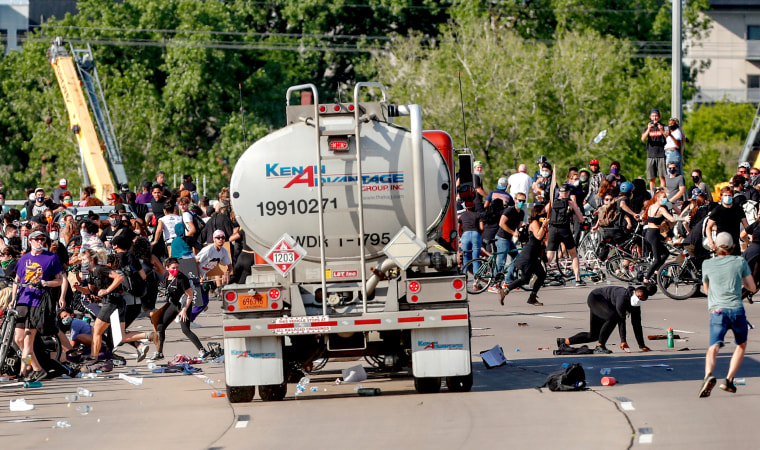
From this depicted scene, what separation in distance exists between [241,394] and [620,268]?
13785 millimetres

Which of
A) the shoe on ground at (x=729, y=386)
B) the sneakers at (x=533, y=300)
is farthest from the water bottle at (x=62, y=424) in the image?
the sneakers at (x=533, y=300)

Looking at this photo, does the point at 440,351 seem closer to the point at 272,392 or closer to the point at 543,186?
the point at 272,392

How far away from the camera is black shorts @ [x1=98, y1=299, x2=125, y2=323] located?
17859 millimetres

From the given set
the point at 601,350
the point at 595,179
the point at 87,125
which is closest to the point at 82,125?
the point at 87,125

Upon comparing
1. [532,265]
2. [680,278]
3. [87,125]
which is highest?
[87,125]

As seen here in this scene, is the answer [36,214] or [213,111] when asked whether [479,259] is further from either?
[213,111]

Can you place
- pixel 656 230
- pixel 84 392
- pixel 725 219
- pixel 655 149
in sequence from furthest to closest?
pixel 655 149
pixel 656 230
pixel 725 219
pixel 84 392

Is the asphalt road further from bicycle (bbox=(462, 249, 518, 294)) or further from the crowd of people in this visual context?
bicycle (bbox=(462, 249, 518, 294))

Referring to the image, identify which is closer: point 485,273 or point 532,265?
point 532,265

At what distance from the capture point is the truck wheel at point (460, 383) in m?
13.6

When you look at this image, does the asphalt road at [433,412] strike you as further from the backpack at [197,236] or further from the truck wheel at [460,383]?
the backpack at [197,236]

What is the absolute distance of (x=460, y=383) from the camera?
13711 mm

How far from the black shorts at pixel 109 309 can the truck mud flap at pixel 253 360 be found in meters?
4.88

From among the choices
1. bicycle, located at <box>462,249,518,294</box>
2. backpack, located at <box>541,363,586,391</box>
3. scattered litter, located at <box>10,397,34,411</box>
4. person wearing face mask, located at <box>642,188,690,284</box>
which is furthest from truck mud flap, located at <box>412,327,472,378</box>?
bicycle, located at <box>462,249,518,294</box>
